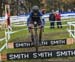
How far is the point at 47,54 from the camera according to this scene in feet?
36.9

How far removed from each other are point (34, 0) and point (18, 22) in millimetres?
41110

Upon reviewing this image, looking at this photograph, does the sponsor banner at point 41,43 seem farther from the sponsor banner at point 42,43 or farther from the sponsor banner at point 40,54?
the sponsor banner at point 40,54

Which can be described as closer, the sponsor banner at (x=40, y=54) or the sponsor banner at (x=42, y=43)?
the sponsor banner at (x=40, y=54)

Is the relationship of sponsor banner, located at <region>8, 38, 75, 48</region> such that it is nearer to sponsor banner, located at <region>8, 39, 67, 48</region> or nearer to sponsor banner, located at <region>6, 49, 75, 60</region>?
sponsor banner, located at <region>8, 39, 67, 48</region>

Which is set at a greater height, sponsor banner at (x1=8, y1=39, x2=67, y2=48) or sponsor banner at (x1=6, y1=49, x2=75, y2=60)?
sponsor banner at (x1=6, y1=49, x2=75, y2=60)

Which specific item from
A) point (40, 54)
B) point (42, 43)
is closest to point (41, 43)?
point (42, 43)

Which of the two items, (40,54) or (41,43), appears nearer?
(40,54)

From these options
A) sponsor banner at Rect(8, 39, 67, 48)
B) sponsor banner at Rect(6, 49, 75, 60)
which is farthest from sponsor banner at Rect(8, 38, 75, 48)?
sponsor banner at Rect(6, 49, 75, 60)

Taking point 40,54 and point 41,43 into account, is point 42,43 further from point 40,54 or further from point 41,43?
point 40,54

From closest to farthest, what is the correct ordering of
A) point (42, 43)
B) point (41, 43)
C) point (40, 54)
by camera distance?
point (40, 54), point (41, 43), point (42, 43)

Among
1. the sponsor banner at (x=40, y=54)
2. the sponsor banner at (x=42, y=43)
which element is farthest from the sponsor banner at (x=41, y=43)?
the sponsor banner at (x=40, y=54)

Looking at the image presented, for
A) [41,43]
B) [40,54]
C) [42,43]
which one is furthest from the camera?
[42,43]

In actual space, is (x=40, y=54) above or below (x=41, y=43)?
above

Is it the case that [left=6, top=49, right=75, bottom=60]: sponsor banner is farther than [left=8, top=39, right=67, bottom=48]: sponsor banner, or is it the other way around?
[left=8, top=39, right=67, bottom=48]: sponsor banner
